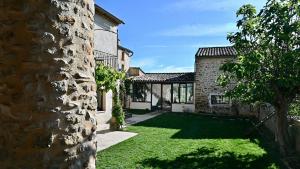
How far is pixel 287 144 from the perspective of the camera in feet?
31.4

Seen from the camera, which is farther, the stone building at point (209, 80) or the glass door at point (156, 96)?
the glass door at point (156, 96)

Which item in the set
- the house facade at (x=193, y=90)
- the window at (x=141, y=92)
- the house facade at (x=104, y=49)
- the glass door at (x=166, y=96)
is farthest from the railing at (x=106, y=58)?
the glass door at (x=166, y=96)

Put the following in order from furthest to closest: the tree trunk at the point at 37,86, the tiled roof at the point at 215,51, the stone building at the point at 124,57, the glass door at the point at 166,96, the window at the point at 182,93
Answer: the glass door at the point at 166,96 < the stone building at the point at 124,57 < the window at the point at 182,93 < the tiled roof at the point at 215,51 < the tree trunk at the point at 37,86

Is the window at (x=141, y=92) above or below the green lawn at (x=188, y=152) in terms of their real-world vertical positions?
above

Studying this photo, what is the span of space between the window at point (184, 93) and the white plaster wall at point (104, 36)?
11343 millimetres

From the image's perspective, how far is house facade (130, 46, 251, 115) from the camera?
23422 mm


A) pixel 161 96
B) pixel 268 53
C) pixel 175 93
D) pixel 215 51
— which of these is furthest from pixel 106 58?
pixel 161 96

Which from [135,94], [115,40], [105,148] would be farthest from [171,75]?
[105,148]

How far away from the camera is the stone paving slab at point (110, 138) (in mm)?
10508

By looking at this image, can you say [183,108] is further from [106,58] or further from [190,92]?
[106,58]

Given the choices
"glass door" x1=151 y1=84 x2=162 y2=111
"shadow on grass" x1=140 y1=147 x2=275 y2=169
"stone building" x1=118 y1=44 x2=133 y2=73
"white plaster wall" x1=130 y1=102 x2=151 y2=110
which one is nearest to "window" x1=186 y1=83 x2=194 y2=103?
"glass door" x1=151 y1=84 x2=162 y2=111

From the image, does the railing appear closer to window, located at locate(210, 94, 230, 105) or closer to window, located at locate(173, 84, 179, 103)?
window, located at locate(210, 94, 230, 105)

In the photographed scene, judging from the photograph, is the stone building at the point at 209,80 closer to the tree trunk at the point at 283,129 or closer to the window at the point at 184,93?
the window at the point at 184,93

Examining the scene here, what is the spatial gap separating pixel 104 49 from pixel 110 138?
4.65 meters
